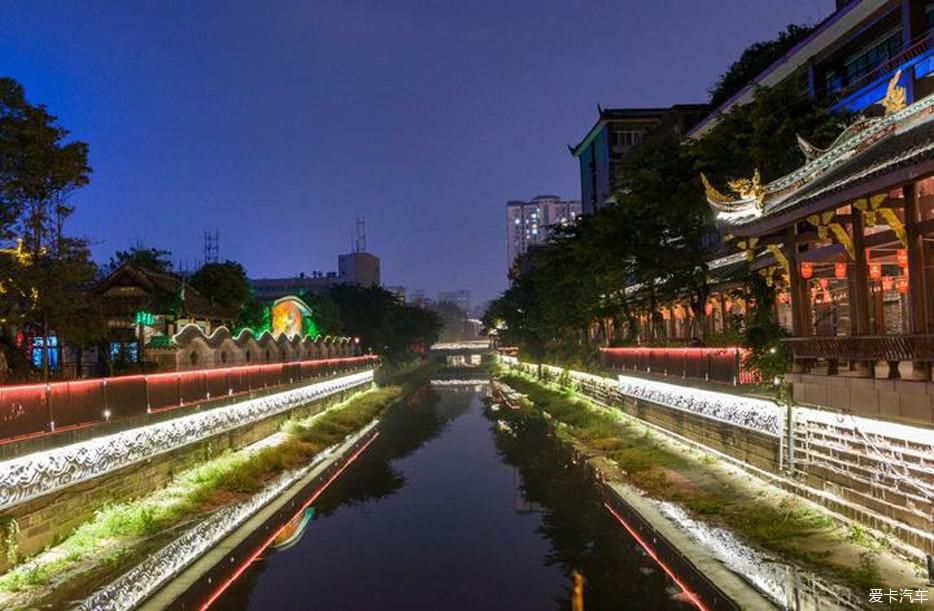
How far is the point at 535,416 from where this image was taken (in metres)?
42.0

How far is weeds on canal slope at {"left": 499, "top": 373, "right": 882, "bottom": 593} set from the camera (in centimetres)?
1116

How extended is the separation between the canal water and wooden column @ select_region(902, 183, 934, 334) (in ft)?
20.2

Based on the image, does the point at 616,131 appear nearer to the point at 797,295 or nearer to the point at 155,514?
the point at 797,295

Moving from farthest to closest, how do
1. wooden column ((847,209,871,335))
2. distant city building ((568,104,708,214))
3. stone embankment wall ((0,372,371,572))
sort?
distant city building ((568,104,708,214)) → wooden column ((847,209,871,335)) → stone embankment wall ((0,372,371,572))

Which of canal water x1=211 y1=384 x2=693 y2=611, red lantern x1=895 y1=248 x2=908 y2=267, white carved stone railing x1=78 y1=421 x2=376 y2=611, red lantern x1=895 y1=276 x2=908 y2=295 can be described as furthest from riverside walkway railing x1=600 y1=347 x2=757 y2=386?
white carved stone railing x1=78 y1=421 x2=376 y2=611

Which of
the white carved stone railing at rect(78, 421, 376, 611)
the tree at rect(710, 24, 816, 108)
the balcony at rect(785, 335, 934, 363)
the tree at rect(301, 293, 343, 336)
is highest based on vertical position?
the tree at rect(710, 24, 816, 108)

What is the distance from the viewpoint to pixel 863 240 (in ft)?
47.3

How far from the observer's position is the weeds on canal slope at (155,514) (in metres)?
11.8

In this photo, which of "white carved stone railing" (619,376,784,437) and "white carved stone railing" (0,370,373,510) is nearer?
"white carved stone railing" (0,370,373,510)

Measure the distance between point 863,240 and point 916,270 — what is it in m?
1.99

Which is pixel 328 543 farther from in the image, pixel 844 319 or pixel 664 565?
pixel 844 319

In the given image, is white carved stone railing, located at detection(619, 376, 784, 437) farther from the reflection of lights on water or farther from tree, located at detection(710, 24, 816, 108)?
tree, located at detection(710, 24, 816, 108)

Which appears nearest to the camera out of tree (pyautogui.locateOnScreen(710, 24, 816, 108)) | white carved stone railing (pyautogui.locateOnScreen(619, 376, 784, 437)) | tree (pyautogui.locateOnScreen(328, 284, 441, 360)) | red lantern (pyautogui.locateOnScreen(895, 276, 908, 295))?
white carved stone railing (pyautogui.locateOnScreen(619, 376, 784, 437))

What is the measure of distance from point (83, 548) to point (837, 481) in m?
13.3
